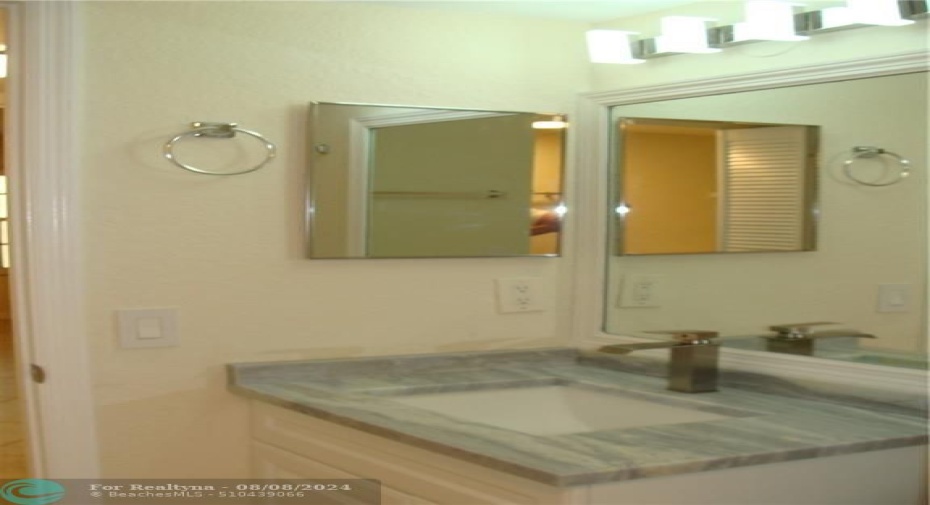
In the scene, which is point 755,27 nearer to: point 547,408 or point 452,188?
point 452,188

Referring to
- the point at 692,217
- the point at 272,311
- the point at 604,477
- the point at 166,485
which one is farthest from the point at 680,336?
the point at 166,485

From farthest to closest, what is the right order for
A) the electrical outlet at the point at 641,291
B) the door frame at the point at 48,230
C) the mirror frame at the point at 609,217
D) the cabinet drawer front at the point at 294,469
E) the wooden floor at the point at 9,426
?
1. the wooden floor at the point at 9,426
2. the electrical outlet at the point at 641,291
3. the door frame at the point at 48,230
4. the mirror frame at the point at 609,217
5. the cabinet drawer front at the point at 294,469

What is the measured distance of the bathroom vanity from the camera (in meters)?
1.55

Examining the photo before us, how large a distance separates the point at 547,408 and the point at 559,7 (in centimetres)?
99

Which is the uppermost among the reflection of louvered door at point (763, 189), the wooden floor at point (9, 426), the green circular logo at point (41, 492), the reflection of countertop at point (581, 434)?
the reflection of louvered door at point (763, 189)

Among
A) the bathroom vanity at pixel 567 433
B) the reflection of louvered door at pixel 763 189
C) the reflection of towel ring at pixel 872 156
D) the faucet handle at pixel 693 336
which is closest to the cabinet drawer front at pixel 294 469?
the bathroom vanity at pixel 567 433

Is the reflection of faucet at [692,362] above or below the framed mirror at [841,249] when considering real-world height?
below

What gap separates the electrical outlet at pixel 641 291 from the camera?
2.38 m

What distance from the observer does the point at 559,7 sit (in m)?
2.36

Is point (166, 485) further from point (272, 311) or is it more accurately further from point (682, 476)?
point (682, 476)

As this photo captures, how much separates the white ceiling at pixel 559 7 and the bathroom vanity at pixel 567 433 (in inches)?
34.2

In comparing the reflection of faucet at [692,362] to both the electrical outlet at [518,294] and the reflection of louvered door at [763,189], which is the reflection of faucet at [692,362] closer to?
the reflection of louvered door at [763,189]


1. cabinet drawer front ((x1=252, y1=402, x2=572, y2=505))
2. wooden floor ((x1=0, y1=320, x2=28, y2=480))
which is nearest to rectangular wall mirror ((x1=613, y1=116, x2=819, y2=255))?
cabinet drawer front ((x1=252, y1=402, x2=572, y2=505))

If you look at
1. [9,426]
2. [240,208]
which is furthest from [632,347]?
[9,426]
